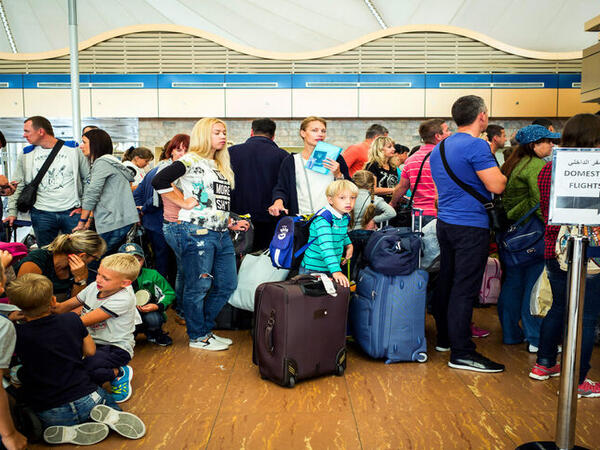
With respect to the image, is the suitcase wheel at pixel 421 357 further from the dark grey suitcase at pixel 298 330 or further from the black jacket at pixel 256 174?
the black jacket at pixel 256 174

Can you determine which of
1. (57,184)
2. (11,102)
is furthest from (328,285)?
(11,102)

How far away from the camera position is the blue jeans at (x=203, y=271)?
3.34 metres

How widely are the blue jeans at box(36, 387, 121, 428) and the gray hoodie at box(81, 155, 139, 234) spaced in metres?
1.76

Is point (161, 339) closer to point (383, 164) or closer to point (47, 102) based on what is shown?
point (383, 164)

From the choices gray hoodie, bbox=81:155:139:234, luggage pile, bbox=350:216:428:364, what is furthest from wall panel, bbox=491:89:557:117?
gray hoodie, bbox=81:155:139:234

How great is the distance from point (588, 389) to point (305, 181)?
205 cm

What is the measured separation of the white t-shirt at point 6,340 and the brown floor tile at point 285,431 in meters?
0.87

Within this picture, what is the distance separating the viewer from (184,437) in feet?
7.56

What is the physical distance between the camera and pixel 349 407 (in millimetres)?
2631

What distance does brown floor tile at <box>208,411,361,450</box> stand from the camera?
224 cm

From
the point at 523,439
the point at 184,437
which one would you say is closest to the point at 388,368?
the point at 523,439

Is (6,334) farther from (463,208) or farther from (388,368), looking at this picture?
(463,208)

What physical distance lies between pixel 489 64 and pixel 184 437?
7589 mm

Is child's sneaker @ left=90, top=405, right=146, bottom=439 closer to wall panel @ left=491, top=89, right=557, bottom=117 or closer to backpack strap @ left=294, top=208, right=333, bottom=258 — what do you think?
backpack strap @ left=294, top=208, right=333, bottom=258
